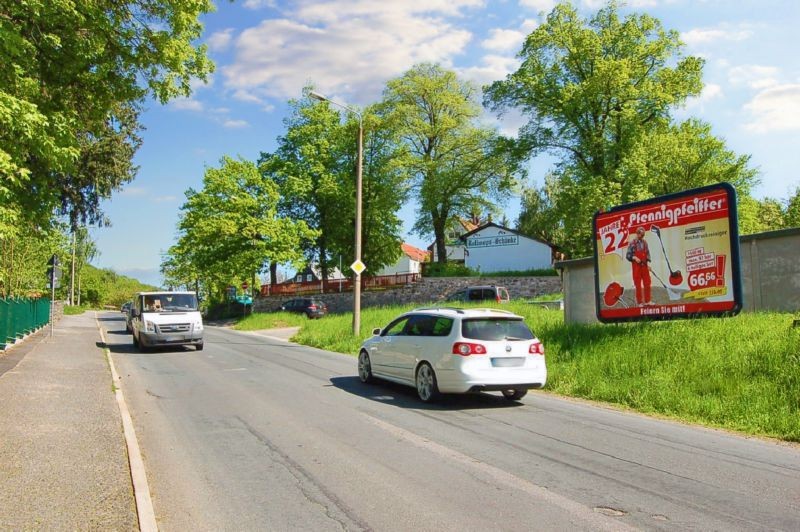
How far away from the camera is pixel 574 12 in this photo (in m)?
41.7

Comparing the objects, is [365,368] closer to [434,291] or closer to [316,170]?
[434,291]

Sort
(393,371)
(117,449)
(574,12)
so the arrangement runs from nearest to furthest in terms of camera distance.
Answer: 1. (117,449)
2. (393,371)
3. (574,12)

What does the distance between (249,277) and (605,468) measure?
41.4m

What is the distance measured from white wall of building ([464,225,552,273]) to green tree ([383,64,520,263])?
221 inches

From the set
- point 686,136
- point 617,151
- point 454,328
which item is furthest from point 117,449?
point 686,136

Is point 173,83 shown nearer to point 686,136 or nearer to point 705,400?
point 705,400

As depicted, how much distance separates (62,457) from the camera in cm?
633

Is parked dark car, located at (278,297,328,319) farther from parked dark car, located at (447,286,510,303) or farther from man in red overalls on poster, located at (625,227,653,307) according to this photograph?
man in red overalls on poster, located at (625,227,653,307)

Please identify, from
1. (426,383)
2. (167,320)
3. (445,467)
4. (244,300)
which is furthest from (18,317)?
(244,300)

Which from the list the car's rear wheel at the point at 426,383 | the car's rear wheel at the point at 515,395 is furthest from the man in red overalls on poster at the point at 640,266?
the car's rear wheel at the point at 426,383

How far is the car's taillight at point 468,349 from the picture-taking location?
9.66 m

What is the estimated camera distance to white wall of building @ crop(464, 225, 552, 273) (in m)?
54.8

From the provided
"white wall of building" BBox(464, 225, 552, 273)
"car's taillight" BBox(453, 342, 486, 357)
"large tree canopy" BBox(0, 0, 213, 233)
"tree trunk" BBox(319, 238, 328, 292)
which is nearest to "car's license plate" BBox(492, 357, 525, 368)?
"car's taillight" BBox(453, 342, 486, 357)

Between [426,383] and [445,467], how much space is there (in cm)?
405
